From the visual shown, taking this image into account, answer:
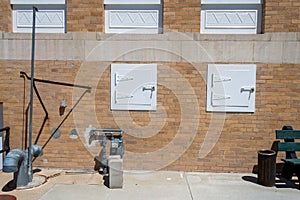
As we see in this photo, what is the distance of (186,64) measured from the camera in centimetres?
520

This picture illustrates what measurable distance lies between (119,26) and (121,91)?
1.29m

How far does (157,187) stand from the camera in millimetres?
4551

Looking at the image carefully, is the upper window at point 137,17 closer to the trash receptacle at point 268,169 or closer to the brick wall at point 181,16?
the brick wall at point 181,16

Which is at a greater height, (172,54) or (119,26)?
(119,26)

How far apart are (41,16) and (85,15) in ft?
3.06

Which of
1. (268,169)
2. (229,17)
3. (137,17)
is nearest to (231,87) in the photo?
(229,17)

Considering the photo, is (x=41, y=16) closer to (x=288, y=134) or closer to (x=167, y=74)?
(x=167, y=74)

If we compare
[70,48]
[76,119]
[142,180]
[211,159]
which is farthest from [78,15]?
[211,159]

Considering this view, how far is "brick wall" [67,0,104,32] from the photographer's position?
524cm

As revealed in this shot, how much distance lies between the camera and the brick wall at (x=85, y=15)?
17.2 ft

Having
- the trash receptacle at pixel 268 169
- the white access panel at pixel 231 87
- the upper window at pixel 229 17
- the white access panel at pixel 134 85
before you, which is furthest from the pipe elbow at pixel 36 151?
the trash receptacle at pixel 268 169

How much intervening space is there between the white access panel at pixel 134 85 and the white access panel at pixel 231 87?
43.0 inches

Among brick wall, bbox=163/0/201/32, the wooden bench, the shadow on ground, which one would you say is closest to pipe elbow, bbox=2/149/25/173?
brick wall, bbox=163/0/201/32

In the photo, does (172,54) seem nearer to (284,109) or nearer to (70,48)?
(70,48)
